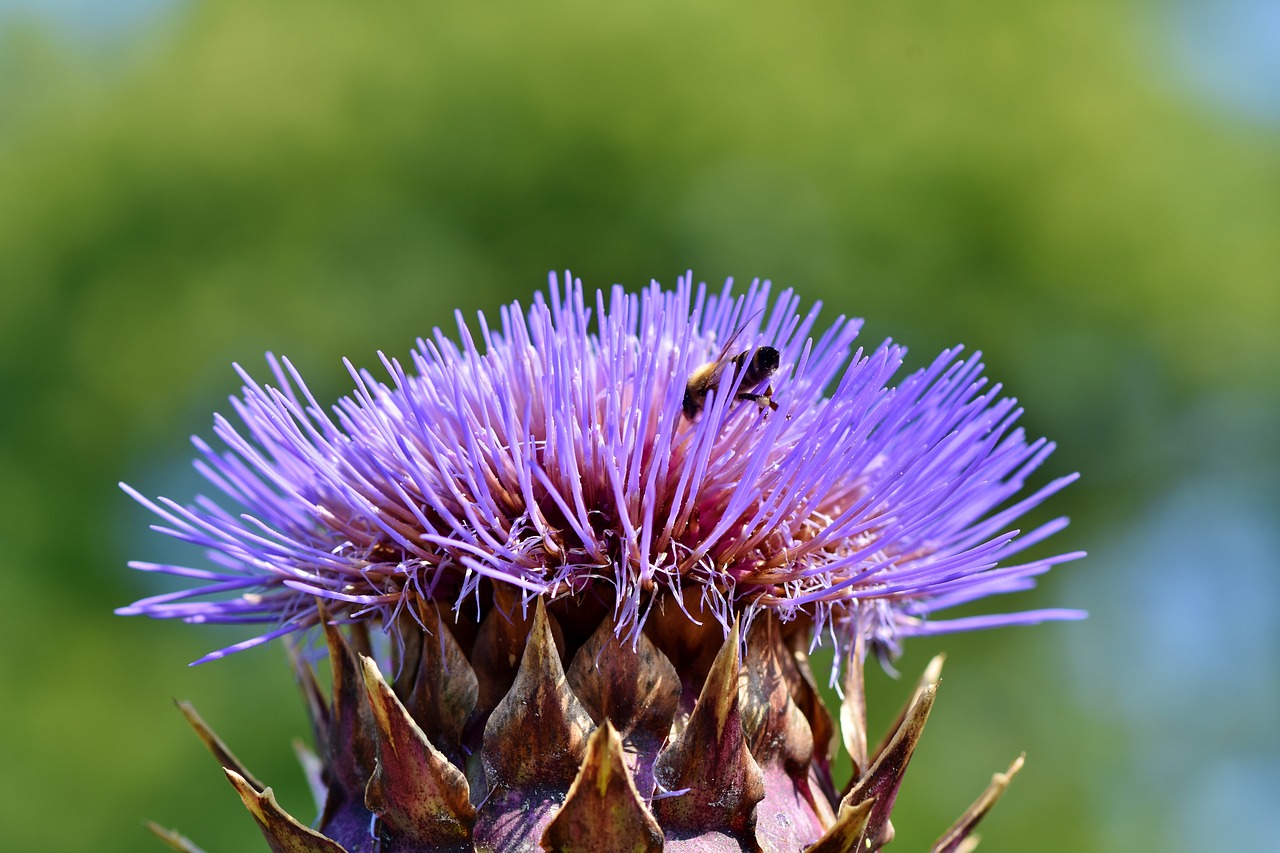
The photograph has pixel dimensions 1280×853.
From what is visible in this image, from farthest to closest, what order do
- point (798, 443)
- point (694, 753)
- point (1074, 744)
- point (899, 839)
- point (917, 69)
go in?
1. point (917, 69)
2. point (1074, 744)
3. point (899, 839)
4. point (798, 443)
5. point (694, 753)

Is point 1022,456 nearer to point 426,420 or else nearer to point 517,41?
Result: point 426,420

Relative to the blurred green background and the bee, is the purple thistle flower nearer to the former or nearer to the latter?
the bee

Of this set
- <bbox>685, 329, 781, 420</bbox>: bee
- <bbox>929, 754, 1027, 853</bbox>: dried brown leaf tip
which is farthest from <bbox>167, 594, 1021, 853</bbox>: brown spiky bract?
<bbox>685, 329, 781, 420</bbox>: bee

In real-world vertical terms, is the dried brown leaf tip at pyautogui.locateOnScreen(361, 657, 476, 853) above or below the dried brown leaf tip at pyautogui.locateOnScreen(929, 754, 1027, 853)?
below

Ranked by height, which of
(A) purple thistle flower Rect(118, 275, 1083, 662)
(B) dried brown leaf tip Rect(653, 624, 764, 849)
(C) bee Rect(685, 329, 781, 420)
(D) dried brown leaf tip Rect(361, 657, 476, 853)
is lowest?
(D) dried brown leaf tip Rect(361, 657, 476, 853)

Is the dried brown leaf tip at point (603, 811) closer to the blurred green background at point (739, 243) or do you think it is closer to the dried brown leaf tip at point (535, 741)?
the dried brown leaf tip at point (535, 741)

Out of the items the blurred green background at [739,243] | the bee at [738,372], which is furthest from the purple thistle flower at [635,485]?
the blurred green background at [739,243]

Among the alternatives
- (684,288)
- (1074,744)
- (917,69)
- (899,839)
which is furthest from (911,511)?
(917,69)
